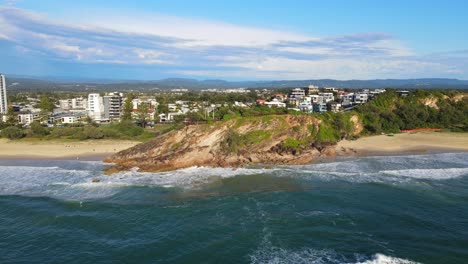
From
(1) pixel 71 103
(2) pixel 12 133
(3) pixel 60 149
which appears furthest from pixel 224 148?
(1) pixel 71 103

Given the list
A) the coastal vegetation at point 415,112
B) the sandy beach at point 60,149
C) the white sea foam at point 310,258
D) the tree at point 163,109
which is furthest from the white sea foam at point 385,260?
the tree at point 163,109

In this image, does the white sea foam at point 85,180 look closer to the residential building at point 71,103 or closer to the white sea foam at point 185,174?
the white sea foam at point 185,174

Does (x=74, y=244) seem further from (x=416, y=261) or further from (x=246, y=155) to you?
(x=246, y=155)

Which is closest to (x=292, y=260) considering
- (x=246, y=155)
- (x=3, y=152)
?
(x=246, y=155)

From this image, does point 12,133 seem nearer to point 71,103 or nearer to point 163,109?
point 163,109

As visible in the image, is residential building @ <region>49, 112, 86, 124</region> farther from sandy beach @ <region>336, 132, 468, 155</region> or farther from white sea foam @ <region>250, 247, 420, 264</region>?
white sea foam @ <region>250, 247, 420, 264</region>
